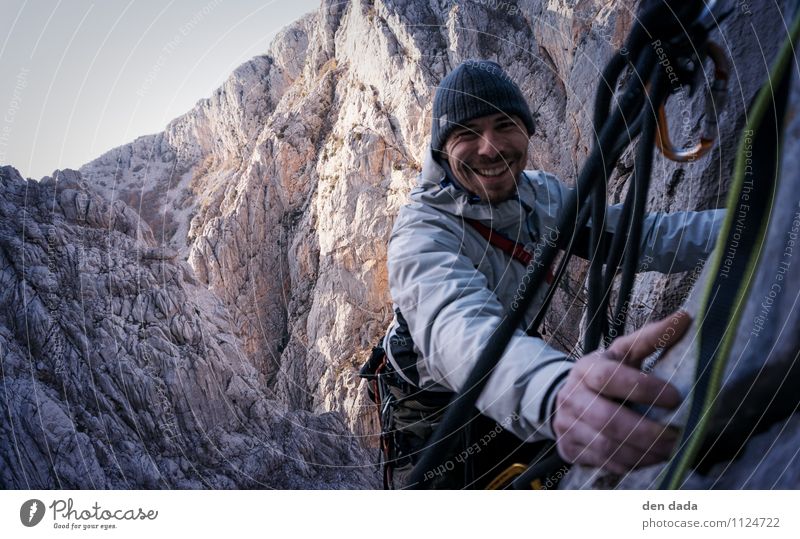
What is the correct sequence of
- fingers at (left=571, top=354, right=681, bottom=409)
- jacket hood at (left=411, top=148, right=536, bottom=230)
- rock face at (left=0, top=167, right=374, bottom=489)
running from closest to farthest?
fingers at (left=571, top=354, right=681, bottom=409)
jacket hood at (left=411, top=148, right=536, bottom=230)
rock face at (left=0, top=167, right=374, bottom=489)

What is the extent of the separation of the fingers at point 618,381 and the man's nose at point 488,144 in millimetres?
390

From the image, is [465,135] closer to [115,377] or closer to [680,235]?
[680,235]

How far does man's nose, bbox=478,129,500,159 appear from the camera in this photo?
33.8 inches

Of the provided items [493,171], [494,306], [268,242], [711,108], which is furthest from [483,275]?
[268,242]

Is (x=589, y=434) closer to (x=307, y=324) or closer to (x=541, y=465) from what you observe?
(x=541, y=465)

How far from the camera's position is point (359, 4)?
1.96m

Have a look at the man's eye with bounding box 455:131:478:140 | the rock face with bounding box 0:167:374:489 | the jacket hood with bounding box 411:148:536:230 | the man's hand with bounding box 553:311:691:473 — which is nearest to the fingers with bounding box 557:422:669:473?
the man's hand with bounding box 553:311:691:473

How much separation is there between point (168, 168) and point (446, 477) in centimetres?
106

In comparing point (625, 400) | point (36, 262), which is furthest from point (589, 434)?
point (36, 262)

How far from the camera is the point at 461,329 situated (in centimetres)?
65

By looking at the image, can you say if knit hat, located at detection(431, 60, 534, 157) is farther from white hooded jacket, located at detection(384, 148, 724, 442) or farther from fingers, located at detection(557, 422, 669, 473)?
fingers, located at detection(557, 422, 669, 473)

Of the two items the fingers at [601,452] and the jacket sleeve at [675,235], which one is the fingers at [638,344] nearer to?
the fingers at [601,452]

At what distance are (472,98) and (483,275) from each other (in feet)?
1.00

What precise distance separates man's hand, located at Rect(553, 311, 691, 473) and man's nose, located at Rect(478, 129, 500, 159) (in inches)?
14.6
